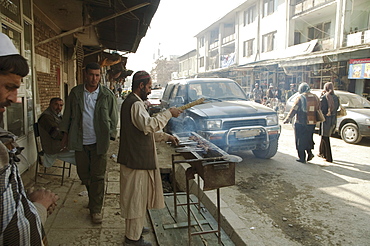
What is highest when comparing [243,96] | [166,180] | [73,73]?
[73,73]

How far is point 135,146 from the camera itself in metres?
2.97

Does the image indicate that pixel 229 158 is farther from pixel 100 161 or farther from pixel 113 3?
pixel 113 3

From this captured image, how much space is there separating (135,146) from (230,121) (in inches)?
136

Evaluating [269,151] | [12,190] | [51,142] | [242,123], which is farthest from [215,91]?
[12,190]

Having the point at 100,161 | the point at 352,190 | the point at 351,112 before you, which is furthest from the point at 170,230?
the point at 351,112

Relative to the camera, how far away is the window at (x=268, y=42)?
2360 centimetres

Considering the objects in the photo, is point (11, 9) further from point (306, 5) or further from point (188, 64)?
point (188, 64)

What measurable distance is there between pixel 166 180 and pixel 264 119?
258 centimetres

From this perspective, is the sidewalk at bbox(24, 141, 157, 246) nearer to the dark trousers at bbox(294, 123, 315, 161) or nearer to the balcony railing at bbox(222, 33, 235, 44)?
the dark trousers at bbox(294, 123, 315, 161)

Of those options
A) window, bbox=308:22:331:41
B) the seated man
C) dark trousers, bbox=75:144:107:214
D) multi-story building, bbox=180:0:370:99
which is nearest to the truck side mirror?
the seated man

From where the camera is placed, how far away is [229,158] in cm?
310

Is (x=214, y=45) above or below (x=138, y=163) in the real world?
above

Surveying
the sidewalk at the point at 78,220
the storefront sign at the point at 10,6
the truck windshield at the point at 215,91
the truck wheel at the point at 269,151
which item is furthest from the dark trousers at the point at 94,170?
the truck wheel at the point at 269,151

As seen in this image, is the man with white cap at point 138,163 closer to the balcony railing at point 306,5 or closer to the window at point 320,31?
the balcony railing at point 306,5
